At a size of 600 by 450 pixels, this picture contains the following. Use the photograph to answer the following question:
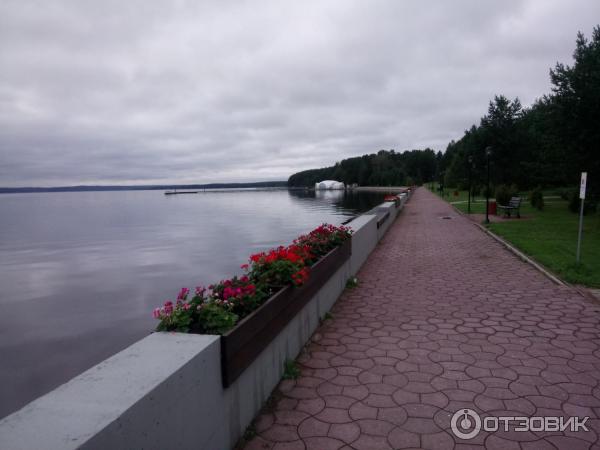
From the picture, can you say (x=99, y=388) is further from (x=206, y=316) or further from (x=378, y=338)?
(x=378, y=338)

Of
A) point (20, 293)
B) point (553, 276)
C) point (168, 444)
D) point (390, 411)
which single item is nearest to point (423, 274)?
point (553, 276)

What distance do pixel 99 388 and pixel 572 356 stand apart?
4.79 meters

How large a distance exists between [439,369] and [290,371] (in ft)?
5.20

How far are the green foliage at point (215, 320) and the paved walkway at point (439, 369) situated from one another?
998mm

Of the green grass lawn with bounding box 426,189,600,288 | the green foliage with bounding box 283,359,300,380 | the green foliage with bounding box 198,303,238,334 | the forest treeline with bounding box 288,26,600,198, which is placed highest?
the forest treeline with bounding box 288,26,600,198

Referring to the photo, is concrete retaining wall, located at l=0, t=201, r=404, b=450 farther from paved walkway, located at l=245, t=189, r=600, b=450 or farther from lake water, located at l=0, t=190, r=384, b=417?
lake water, located at l=0, t=190, r=384, b=417

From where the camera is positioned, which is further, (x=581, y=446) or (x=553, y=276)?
(x=553, y=276)

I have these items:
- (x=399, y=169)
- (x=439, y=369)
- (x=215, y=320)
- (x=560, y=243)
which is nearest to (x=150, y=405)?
(x=215, y=320)

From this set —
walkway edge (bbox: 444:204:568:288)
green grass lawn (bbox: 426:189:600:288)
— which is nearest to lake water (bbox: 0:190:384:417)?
walkway edge (bbox: 444:204:568:288)

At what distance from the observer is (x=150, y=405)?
1.99m

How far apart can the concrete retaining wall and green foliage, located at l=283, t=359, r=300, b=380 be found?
599 millimetres

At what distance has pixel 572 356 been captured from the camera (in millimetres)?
4379

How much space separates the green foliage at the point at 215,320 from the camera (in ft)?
9.26

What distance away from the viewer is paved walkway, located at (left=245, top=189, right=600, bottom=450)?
10.1 feet
